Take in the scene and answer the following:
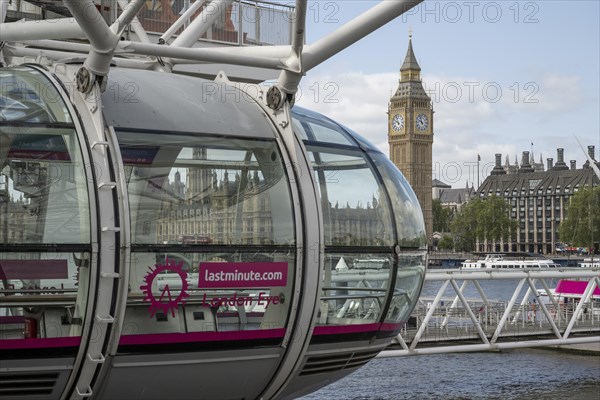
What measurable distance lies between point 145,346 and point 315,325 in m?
1.48

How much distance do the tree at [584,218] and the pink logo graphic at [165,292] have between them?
618 ft

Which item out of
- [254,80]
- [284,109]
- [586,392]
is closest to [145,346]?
[284,109]

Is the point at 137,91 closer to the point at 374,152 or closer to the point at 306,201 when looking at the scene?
the point at 306,201

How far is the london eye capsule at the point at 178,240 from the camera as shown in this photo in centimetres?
823

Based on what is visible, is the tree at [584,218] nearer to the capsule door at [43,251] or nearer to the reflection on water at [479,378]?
the reflection on water at [479,378]

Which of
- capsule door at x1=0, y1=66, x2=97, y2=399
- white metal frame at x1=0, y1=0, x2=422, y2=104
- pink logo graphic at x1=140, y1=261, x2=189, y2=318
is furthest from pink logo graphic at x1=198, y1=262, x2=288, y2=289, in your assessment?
white metal frame at x1=0, y1=0, x2=422, y2=104

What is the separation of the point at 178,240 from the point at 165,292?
1.33 feet

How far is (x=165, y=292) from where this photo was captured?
861 centimetres

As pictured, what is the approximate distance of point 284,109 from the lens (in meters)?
9.28

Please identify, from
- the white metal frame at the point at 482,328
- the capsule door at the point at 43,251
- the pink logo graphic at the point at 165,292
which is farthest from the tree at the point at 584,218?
the capsule door at the point at 43,251

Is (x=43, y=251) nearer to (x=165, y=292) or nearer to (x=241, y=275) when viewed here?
(x=165, y=292)

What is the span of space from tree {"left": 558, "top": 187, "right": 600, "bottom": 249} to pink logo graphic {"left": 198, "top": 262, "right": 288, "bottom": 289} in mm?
187876

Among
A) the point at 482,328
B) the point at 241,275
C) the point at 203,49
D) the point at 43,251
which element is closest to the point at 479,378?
the point at 482,328

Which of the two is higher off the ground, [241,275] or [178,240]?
[178,240]
